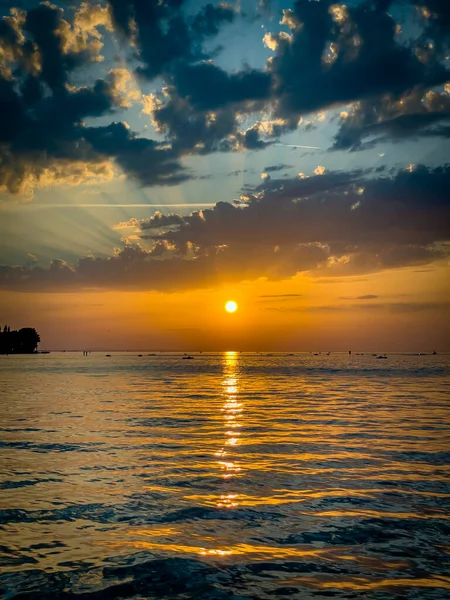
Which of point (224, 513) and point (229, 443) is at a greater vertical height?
point (224, 513)

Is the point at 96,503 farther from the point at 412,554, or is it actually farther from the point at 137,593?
the point at 412,554

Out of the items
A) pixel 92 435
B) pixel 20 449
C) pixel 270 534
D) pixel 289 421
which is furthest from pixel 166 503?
pixel 289 421

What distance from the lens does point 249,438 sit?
30453 mm

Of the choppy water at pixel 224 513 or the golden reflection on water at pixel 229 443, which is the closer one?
the choppy water at pixel 224 513

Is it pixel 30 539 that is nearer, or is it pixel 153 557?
pixel 153 557

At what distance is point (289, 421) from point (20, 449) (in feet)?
63.0

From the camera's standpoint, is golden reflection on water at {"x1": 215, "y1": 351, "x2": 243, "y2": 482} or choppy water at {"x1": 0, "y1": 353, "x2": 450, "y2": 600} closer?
choppy water at {"x1": 0, "y1": 353, "x2": 450, "y2": 600}

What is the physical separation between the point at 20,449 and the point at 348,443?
1708 cm

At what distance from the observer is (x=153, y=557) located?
11.9 metres

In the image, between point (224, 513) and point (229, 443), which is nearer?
point (224, 513)

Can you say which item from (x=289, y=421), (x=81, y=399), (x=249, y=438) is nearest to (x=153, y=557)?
(x=249, y=438)

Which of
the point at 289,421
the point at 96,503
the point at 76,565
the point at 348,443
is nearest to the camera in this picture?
the point at 76,565

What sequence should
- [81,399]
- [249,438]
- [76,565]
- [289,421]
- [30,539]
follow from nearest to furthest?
[76,565], [30,539], [249,438], [289,421], [81,399]

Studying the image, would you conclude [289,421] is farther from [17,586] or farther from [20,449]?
[17,586]
